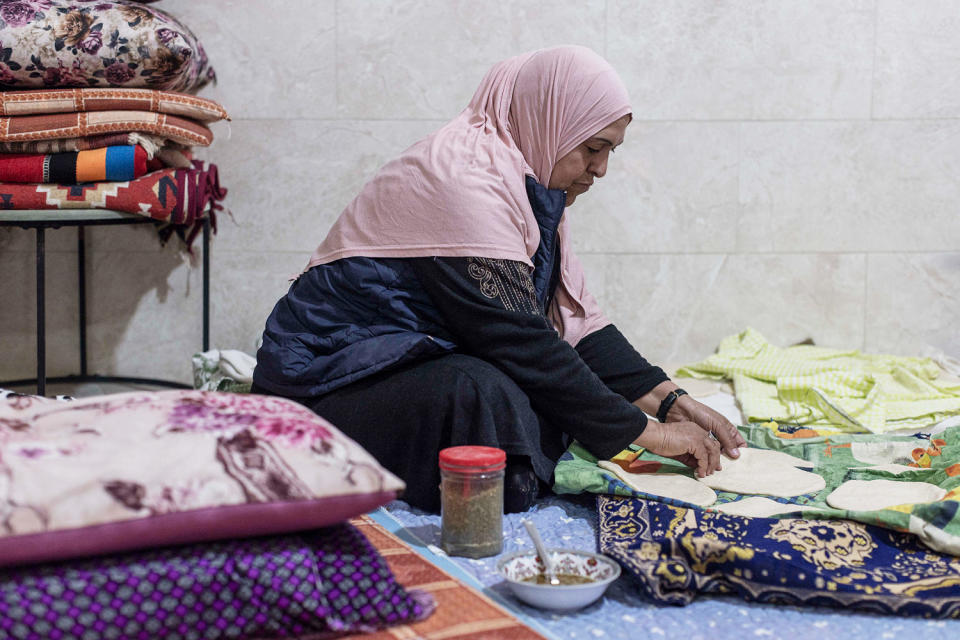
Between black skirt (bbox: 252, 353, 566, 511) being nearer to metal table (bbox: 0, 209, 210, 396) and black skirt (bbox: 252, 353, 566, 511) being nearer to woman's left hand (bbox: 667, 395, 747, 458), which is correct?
woman's left hand (bbox: 667, 395, 747, 458)

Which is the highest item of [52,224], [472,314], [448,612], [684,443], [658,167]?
[658,167]

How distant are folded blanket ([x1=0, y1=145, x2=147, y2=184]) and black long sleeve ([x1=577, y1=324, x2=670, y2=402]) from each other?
1.21 meters

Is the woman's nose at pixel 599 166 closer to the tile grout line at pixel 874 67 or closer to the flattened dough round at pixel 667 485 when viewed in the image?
the flattened dough round at pixel 667 485

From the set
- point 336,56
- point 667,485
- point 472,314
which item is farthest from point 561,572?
point 336,56

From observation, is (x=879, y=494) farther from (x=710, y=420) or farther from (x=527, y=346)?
(x=527, y=346)

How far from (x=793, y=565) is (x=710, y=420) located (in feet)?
2.05

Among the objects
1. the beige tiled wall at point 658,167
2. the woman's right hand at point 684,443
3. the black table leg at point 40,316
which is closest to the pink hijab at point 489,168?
the woman's right hand at point 684,443

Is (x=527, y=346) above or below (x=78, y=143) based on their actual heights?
below

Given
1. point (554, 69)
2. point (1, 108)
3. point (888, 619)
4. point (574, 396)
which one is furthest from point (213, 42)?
point (888, 619)

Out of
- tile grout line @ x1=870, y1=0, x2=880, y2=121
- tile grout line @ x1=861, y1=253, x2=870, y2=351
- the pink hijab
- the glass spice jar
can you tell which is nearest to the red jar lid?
Answer: the glass spice jar

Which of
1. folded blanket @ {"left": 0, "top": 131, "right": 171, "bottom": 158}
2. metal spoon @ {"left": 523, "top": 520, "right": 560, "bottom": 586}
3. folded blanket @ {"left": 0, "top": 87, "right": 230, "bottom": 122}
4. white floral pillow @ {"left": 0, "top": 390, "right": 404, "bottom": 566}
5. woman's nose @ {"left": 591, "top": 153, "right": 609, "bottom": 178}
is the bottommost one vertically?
metal spoon @ {"left": 523, "top": 520, "right": 560, "bottom": 586}

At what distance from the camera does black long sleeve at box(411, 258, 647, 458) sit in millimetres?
1725

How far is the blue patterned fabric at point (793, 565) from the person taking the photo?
1310 mm

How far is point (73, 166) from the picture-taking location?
92.1 inches
